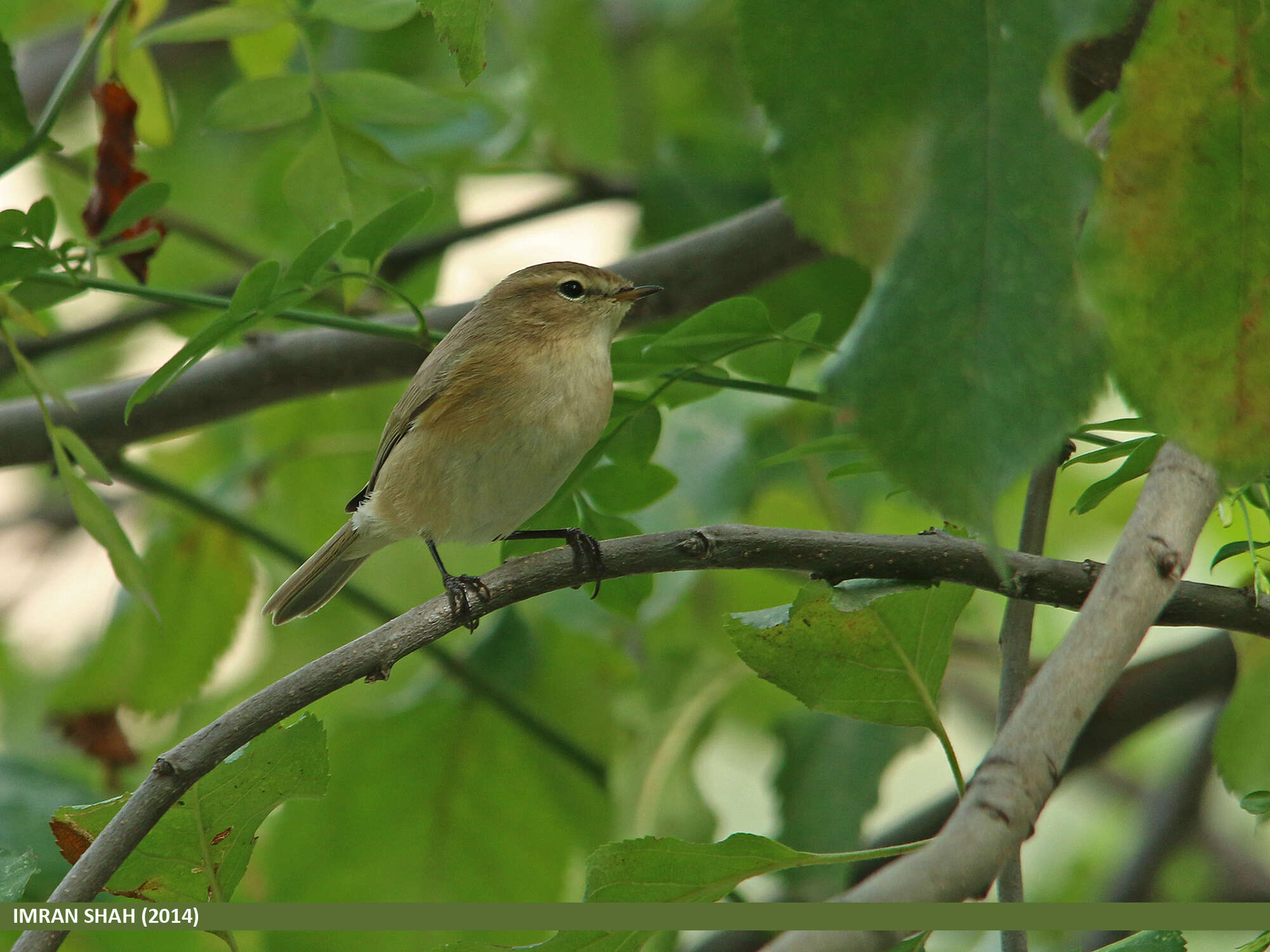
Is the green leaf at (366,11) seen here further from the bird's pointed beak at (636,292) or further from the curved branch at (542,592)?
the curved branch at (542,592)

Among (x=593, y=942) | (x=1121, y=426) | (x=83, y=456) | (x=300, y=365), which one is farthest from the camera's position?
(x=300, y=365)

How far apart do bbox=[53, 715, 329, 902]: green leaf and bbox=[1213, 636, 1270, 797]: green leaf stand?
4.68 ft

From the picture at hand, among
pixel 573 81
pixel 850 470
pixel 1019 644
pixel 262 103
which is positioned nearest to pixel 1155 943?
pixel 1019 644

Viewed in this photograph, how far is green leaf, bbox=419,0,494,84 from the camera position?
96 centimetres

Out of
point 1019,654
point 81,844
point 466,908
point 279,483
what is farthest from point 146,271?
point 1019,654

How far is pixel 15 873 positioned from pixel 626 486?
3.74 feet

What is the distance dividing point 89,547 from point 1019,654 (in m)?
4.15

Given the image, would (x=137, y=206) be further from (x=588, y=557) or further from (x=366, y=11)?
(x=588, y=557)

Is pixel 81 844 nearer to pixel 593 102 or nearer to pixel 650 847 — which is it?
pixel 650 847

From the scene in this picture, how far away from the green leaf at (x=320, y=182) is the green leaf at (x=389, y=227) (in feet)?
1.44

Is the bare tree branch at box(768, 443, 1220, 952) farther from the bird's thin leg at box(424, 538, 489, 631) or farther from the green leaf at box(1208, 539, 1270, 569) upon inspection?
the bird's thin leg at box(424, 538, 489, 631)

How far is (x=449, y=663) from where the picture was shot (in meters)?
2.94

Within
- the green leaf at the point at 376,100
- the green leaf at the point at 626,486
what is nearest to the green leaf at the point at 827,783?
the green leaf at the point at 626,486

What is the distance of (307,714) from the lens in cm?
150
